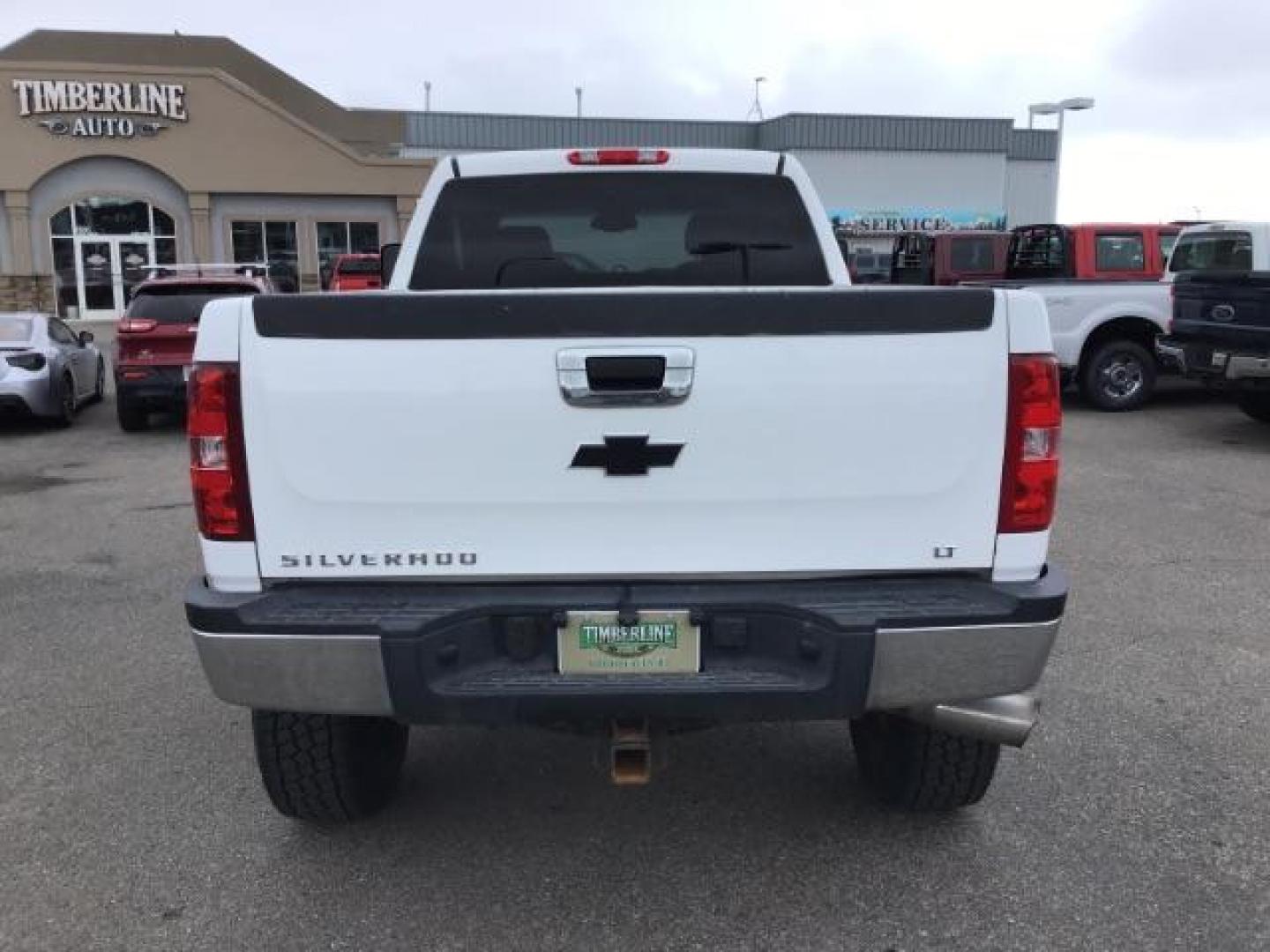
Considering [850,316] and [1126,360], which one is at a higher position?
[850,316]

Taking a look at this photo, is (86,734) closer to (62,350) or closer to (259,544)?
(259,544)

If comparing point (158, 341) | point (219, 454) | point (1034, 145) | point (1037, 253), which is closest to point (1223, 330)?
point (1037, 253)

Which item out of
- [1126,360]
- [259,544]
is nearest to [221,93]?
[1126,360]

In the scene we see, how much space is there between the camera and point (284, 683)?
104 inches

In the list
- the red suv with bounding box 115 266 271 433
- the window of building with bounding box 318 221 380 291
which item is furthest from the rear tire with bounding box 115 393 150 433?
the window of building with bounding box 318 221 380 291

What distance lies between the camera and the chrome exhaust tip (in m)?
2.87

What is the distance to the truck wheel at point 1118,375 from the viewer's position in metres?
12.8

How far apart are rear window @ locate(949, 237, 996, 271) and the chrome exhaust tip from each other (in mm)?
15044

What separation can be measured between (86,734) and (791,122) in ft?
124

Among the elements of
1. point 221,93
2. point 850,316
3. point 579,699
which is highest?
point 221,93

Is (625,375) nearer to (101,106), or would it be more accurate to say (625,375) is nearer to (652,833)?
(652,833)

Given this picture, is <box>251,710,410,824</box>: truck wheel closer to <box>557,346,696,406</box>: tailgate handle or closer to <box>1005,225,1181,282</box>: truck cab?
<box>557,346,696,406</box>: tailgate handle

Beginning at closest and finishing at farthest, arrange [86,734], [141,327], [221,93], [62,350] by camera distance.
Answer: [86,734] → [141,327] → [62,350] → [221,93]

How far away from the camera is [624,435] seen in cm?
267
